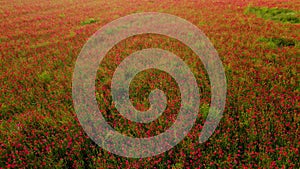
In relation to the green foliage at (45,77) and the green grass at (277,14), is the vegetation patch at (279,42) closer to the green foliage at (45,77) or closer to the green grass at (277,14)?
the green grass at (277,14)

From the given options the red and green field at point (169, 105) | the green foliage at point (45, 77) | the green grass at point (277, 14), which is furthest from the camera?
the green grass at point (277, 14)

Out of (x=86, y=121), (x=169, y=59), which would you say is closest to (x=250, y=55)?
(x=169, y=59)

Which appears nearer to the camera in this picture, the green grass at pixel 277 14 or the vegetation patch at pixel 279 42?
the vegetation patch at pixel 279 42

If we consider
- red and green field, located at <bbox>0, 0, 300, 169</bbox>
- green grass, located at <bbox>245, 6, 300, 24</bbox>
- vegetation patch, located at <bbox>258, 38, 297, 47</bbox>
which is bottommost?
red and green field, located at <bbox>0, 0, 300, 169</bbox>

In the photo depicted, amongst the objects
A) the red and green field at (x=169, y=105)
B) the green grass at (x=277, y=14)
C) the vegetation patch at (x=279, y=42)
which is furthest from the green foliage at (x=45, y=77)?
the green grass at (x=277, y=14)

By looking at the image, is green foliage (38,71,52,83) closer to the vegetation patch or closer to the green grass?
the vegetation patch

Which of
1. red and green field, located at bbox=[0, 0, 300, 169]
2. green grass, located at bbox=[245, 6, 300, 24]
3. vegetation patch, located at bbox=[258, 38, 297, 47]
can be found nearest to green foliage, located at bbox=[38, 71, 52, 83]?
red and green field, located at bbox=[0, 0, 300, 169]

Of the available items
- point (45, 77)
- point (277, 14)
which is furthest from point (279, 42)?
point (45, 77)
